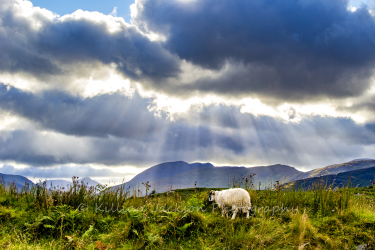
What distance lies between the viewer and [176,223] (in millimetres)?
9859

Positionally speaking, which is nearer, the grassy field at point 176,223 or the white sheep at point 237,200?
the grassy field at point 176,223

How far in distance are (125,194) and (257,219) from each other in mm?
6351

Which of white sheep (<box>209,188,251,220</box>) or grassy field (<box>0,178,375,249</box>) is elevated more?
white sheep (<box>209,188,251,220</box>)

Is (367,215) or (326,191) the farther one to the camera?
(326,191)

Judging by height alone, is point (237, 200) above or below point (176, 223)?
above

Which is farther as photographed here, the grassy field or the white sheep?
the white sheep

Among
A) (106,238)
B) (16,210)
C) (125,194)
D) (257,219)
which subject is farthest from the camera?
(125,194)

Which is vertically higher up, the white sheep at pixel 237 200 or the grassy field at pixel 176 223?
the white sheep at pixel 237 200

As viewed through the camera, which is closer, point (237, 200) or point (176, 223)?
point (176, 223)

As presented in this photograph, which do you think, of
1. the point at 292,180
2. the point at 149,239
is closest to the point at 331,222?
the point at 292,180

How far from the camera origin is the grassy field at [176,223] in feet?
30.1

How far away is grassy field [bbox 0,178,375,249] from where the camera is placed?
30.1ft

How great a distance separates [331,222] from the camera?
10758mm

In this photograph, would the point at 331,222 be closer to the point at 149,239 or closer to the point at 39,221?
the point at 149,239
